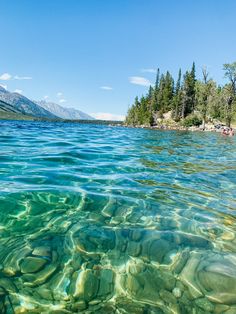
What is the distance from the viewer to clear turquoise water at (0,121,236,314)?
301 centimetres

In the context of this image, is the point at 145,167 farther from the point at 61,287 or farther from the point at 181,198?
the point at 61,287

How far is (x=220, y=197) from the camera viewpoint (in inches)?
263

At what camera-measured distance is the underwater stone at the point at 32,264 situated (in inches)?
135

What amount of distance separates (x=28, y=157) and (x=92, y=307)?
27.3ft

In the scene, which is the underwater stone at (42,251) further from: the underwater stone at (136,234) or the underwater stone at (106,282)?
the underwater stone at (136,234)

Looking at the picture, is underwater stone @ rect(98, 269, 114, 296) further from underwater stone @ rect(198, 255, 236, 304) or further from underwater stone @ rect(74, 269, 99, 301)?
underwater stone @ rect(198, 255, 236, 304)

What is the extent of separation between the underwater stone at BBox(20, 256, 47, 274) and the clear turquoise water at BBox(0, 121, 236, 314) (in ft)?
0.04

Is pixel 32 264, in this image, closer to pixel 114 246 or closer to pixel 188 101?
pixel 114 246

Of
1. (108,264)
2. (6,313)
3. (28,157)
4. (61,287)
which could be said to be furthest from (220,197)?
(28,157)

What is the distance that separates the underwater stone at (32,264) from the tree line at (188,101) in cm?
Result: 7858

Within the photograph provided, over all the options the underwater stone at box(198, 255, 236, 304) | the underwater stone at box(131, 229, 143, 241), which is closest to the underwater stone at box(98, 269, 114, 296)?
the underwater stone at box(131, 229, 143, 241)

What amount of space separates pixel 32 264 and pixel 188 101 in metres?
118

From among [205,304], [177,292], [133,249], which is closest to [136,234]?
[133,249]

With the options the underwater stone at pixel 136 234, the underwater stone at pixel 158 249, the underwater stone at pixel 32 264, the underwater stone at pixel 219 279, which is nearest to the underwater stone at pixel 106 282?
the underwater stone at pixel 158 249
